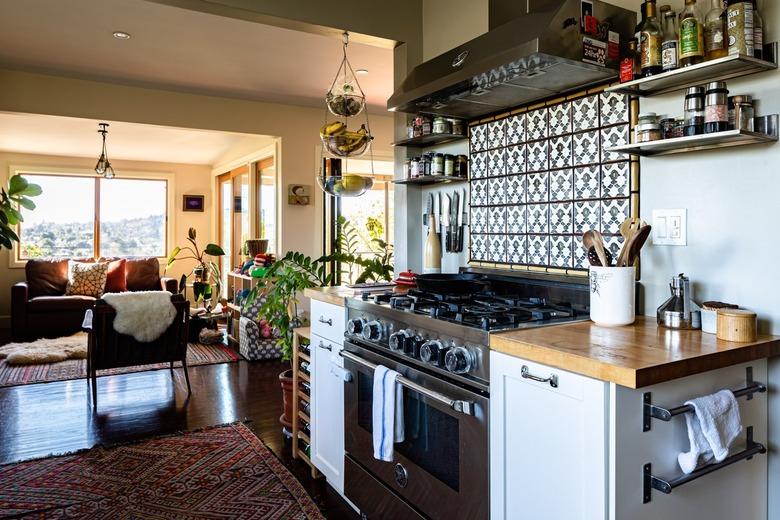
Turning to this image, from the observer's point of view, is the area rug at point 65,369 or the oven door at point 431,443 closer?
the oven door at point 431,443

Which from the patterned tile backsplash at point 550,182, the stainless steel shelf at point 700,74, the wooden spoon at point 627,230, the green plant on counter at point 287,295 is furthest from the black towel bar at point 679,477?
the green plant on counter at point 287,295

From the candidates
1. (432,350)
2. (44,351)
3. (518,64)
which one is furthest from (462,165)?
(44,351)

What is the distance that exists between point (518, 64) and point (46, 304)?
21.5ft

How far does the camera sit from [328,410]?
2520 mm

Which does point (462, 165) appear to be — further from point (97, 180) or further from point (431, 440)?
point (97, 180)

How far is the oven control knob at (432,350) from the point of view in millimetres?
1731

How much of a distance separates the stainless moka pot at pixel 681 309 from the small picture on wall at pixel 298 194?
4.42 metres

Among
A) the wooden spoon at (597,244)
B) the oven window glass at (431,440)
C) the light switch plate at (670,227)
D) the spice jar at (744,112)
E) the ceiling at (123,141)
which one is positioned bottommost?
the oven window glass at (431,440)

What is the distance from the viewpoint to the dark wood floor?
3.12 meters

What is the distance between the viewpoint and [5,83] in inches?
170

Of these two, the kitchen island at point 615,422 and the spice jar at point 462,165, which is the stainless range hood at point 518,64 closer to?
the spice jar at point 462,165

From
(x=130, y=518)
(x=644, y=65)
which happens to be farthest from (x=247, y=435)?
(x=644, y=65)

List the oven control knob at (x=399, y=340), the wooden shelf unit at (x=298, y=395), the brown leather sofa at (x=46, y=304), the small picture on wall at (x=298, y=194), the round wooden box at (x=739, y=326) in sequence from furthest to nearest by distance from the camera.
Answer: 1. the brown leather sofa at (x=46, y=304)
2. the small picture on wall at (x=298, y=194)
3. the wooden shelf unit at (x=298, y=395)
4. the oven control knob at (x=399, y=340)
5. the round wooden box at (x=739, y=326)

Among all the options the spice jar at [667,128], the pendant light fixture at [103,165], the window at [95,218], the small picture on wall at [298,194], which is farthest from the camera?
the window at [95,218]
